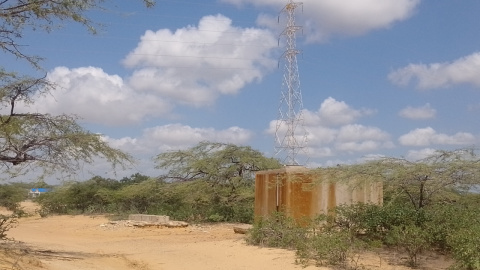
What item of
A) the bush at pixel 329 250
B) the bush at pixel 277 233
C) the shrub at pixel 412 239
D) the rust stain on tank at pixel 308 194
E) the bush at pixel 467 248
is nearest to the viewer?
the bush at pixel 467 248

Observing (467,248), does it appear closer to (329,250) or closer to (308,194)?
(329,250)

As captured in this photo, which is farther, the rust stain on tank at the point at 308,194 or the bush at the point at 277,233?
the rust stain on tank at the point at 308,194

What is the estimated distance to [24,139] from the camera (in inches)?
550

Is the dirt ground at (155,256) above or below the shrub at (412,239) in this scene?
below

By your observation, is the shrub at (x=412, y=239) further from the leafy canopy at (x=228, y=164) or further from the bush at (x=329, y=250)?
the leafy canopy at (x=228, y=164)

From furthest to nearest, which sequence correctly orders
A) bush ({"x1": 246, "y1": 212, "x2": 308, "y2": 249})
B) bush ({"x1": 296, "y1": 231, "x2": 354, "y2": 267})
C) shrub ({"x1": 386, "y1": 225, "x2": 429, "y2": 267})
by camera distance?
bush ({"x1": 246, "y1": 212, "x2": 308, "y2": 249}) < shrub ({"x1": 386, "y1": 225, "x2": 429, "y2": 267}) < bush ({"x1": 296, "y1": 231, "x2": 354, "y2": 267})

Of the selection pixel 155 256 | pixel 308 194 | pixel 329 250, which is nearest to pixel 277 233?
pixel 308 194

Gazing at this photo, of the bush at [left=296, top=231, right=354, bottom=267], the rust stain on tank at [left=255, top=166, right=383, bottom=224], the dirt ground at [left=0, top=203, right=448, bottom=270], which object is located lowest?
the dirt ground at [left=0, top=203, right=448, bottom=270]

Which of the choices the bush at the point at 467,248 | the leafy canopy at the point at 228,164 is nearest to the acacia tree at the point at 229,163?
the leafy canopy at the point at 228,164

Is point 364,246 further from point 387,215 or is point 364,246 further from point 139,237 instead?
point 139,237

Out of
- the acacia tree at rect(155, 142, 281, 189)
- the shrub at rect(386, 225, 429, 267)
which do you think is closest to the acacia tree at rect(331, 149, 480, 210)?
the shrub at rect(386, 225, 429, 267)

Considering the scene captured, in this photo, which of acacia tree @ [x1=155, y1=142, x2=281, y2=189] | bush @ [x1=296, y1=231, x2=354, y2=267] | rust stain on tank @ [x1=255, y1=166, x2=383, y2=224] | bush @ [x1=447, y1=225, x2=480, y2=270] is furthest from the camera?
acacia tree @ [x1=155, y1=142, x2=281, y2=189]

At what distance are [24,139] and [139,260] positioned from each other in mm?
4466

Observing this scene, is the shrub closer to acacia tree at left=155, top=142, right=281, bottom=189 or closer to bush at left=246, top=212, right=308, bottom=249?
bush at left=246, top=212, right=308, bottom=249
